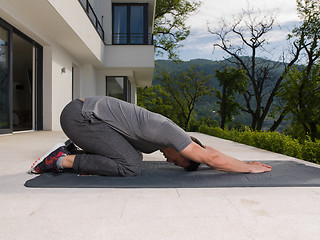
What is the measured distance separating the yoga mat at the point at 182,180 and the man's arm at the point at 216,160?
0.18 ft

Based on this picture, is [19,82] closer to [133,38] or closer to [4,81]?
[4,81]

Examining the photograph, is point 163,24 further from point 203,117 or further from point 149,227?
point 149,227

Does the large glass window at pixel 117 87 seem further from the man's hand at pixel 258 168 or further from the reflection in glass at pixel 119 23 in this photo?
the man's hand at pixel 258 168

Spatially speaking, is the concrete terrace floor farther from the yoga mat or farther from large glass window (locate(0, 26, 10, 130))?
large glass window (locate(0, 26, 10, 130))

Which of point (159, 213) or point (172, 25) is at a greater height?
point (172, 25)

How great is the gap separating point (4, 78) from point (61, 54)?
305 centimetres

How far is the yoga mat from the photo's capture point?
6.24ft

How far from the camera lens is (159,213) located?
138cm

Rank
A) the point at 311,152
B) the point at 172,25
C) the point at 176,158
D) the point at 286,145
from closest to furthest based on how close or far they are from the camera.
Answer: the point at 176,158 < the point at 311,152 < the point at 286,145 < the point at 172,25

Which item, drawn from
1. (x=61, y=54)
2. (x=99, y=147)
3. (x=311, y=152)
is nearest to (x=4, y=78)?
(x=61, y=54)

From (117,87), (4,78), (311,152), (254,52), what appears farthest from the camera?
(254,52)

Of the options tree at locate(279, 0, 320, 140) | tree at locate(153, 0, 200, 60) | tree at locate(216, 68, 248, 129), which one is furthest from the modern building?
tree at locate(279, 0, 320, 140)

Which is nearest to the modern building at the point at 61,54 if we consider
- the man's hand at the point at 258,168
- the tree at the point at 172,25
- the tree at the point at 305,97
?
the man's hand at the point at 258,168

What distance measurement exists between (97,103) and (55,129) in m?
6.32
